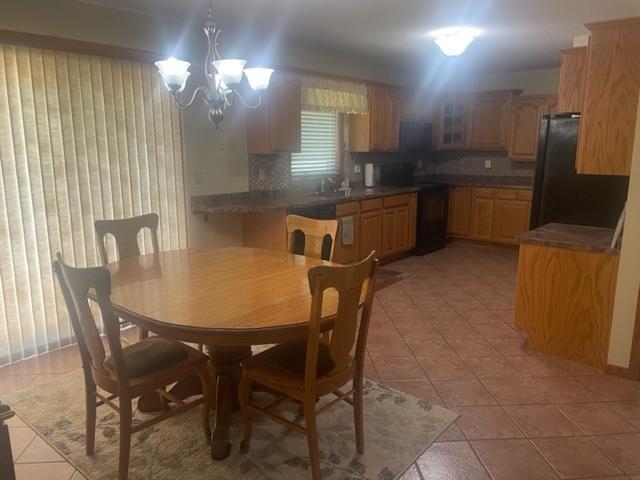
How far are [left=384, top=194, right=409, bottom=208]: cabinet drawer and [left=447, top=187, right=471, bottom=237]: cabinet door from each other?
1198 mm

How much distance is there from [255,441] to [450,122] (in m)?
5.58

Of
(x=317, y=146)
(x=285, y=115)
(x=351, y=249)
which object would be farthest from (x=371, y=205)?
(x=285, y=115)

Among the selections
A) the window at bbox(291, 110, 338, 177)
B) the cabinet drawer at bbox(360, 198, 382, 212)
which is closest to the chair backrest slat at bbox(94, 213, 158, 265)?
the window at bbox(291, 110, 338, 177)

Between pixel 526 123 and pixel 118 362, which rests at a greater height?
pixel 526 123

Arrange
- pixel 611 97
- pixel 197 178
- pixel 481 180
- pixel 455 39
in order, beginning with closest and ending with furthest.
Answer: pixel 611 97 < pixel 455 39 < pixel 197 178 < pixel 481 180

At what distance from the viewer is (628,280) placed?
275 centimetres

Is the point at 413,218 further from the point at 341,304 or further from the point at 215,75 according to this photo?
the point at 341,304

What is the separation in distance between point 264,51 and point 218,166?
114 cm

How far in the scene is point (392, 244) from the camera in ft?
18.3

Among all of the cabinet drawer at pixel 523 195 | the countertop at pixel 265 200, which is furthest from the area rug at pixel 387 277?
the cabinet drawer at pixel 523 195

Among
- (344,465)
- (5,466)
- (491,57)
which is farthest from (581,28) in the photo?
(5,466)

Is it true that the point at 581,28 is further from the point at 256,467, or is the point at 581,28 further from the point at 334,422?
the point at 256,467

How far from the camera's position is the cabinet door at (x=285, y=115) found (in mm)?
4281

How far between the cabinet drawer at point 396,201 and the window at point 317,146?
76cm
